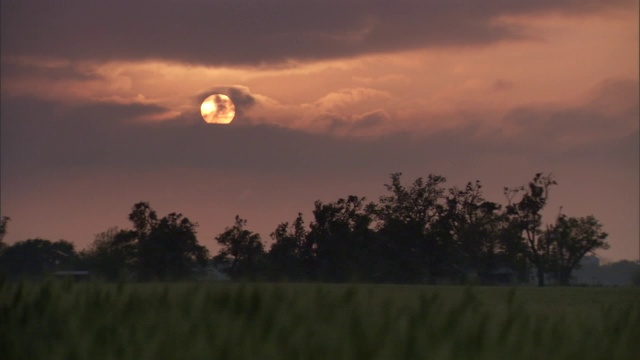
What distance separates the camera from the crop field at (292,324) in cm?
710

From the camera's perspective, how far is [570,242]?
91938mm

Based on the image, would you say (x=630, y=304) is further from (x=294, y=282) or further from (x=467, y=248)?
(x=467, y=248)

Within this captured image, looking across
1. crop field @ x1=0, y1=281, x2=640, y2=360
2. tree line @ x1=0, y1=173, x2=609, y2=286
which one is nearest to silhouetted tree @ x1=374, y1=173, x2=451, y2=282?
tree line @ x1=0, y1=173, x2=609, y2=286

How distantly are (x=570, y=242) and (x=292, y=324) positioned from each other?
287 feet

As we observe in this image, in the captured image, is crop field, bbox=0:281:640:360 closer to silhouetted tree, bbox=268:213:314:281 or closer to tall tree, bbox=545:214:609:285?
silhouetted tree, bbox=268:213:314:281

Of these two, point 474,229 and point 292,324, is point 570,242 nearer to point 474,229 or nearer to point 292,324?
point 474,229

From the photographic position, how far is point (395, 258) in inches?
2527

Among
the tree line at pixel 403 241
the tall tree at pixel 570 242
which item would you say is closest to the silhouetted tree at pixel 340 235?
the tree line at pixel 403 241

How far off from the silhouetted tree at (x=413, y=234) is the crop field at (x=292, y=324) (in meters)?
51.0

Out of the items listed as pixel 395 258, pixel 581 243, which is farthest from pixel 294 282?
pixel 581 243

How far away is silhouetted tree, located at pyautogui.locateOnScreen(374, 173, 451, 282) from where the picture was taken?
62875 mm

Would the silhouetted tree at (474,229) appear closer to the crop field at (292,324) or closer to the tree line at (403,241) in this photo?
the tree line at (403,241)

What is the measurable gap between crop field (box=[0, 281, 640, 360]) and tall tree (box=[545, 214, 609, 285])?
7258 cm

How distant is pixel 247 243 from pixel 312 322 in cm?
5868
